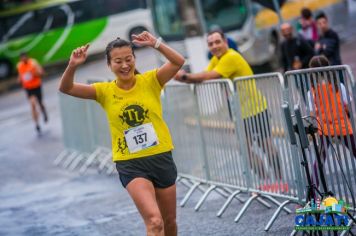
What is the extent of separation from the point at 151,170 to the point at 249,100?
2779mm

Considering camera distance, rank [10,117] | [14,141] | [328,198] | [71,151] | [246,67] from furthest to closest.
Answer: [10,117], [14,141], [71,151], [246,67], [328,198]

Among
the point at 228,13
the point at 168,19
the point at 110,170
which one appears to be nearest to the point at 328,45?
the point at 110,170

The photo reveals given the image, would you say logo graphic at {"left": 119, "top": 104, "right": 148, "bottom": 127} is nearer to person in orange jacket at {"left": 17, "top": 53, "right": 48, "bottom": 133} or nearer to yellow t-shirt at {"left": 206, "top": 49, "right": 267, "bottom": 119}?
yellow t-shirt at {"left": 206, "top": 49, "right": 267, "bottom": 119}

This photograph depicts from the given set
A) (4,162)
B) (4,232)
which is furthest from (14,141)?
(4,232)

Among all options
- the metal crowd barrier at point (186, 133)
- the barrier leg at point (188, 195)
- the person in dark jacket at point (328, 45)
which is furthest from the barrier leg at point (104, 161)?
the barrier leg at point (188, 195)

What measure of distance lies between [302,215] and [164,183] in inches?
43.0

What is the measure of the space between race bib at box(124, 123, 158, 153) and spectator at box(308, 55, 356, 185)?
5.37ft

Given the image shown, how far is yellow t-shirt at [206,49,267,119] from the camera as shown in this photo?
9516mm

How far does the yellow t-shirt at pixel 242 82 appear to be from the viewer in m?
9.52

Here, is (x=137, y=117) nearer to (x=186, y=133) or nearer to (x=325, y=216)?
(x=325, y=216)

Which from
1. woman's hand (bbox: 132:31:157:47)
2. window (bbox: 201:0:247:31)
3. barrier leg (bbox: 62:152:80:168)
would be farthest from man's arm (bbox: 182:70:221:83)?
window (bbox: 201:0:247:31)

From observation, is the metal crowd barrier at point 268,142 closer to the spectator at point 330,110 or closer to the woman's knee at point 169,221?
the spectator at point 330,110

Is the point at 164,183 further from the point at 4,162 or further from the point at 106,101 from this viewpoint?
the point at 4,162

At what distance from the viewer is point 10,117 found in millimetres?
26500
